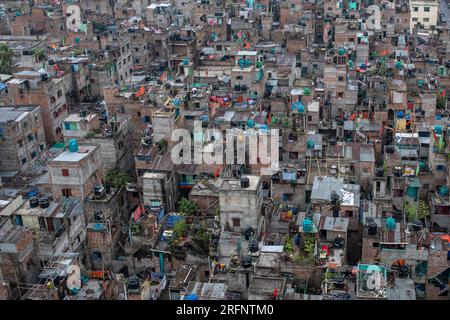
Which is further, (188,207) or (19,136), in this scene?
(19,136)

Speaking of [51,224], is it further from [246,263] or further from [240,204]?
[246,263]

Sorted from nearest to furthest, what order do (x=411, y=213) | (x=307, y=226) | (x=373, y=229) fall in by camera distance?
(x=373, y=229)
(x=307, y=226)
(x=411, y=213)

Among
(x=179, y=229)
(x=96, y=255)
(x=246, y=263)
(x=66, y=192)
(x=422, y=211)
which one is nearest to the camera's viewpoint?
(x=246, y=263)

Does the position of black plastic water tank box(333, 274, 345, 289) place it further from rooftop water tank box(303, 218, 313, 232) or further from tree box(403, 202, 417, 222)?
tree box(403, 202, 417, 222)

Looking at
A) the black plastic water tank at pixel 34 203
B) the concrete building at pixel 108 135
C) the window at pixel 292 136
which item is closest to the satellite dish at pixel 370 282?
the window at pixel 292 136

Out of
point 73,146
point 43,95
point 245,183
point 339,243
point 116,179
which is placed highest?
point 43,95

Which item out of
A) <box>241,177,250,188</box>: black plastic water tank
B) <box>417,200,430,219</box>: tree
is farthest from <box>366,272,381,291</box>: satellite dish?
<box>417,200,430,219</box>: tree

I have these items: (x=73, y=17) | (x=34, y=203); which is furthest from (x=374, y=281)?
(x=73, y=17)
